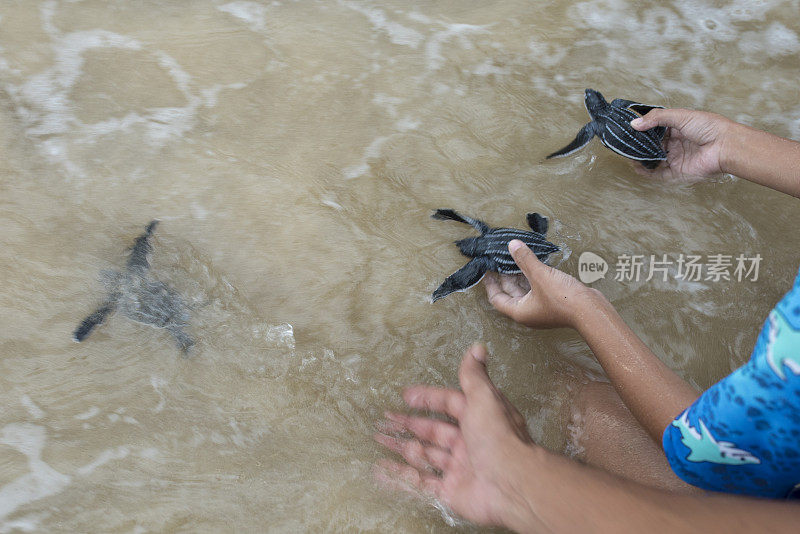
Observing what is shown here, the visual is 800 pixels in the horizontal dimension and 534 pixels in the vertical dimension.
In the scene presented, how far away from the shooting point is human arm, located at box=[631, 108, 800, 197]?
1.61 m

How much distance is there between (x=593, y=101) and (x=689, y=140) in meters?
0.34

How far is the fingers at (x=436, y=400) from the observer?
1314 mm

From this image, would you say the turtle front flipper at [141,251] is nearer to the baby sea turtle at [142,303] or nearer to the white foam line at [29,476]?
the baby sea turtle at [142,303]

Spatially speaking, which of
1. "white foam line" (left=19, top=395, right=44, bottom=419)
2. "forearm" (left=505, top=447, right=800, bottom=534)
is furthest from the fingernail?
"white foam line" (left=19, top=395, right=44, bottom=419)

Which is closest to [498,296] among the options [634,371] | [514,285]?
[514,285]

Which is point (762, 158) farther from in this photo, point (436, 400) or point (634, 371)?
point (436, 400)

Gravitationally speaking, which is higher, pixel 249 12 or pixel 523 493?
pixel 249 12

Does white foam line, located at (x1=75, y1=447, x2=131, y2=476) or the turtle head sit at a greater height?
the turtle head

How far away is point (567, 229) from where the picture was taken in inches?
72.2

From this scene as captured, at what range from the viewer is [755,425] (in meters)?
0.93

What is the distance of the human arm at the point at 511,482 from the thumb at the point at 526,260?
28 centimetres

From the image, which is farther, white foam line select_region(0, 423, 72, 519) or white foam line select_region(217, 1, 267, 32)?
white foam line select_region(217, 1, 267, 32)

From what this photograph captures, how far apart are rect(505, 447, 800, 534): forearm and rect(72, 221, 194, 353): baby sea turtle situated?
3.20 ft

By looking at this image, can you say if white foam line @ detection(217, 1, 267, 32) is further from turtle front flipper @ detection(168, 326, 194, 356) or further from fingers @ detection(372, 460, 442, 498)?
fingers @ detection(372, 460, 442, 498)
